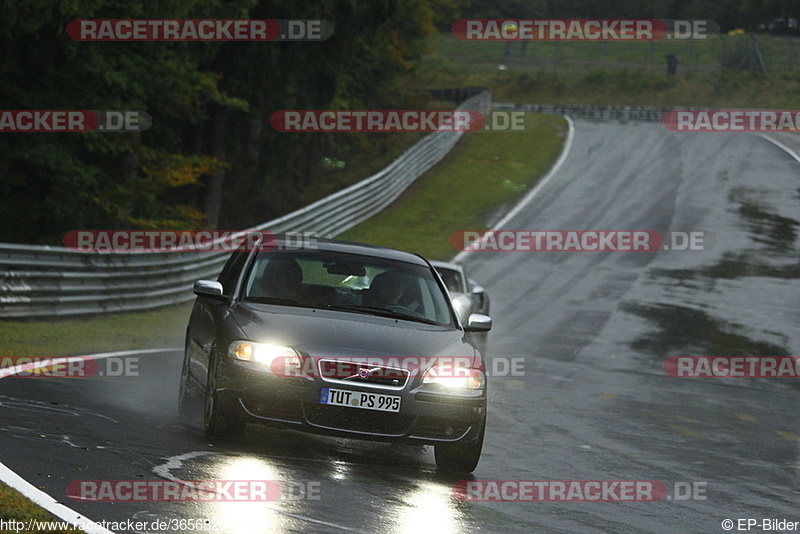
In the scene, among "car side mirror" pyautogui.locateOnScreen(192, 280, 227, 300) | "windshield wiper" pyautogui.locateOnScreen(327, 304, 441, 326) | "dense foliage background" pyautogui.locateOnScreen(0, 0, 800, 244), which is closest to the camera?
"windshield wiper" pyautogui.locateOnScreen(327, 304, 441, 326)

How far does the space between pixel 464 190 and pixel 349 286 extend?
32376mm

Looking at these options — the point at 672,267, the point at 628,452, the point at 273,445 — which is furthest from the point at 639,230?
the point at 273,445

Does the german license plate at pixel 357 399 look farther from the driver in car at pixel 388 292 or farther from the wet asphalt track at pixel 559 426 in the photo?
the driver in car at pixel 388 292

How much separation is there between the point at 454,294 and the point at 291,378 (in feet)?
31.2

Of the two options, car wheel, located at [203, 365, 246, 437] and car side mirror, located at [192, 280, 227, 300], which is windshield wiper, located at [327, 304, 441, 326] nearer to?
car side mirror, located at [192, 280, 227, 300]

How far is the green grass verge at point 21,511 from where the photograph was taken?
566cm

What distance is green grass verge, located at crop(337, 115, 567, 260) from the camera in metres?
34.3

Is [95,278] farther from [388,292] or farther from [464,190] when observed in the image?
[464,190]

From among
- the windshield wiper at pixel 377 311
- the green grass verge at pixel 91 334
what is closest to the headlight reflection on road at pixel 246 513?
the windshield wiper at pixel 377 311

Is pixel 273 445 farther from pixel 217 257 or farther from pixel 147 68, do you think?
pixel 147 68

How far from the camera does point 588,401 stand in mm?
14711

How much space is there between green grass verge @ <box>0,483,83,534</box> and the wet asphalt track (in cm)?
27

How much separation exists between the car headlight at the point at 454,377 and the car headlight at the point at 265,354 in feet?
2.84

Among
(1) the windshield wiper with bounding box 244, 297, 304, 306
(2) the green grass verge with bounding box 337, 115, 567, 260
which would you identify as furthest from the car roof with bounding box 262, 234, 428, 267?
(2) the green grass verge with bounding box 337, 115, 567, 260
